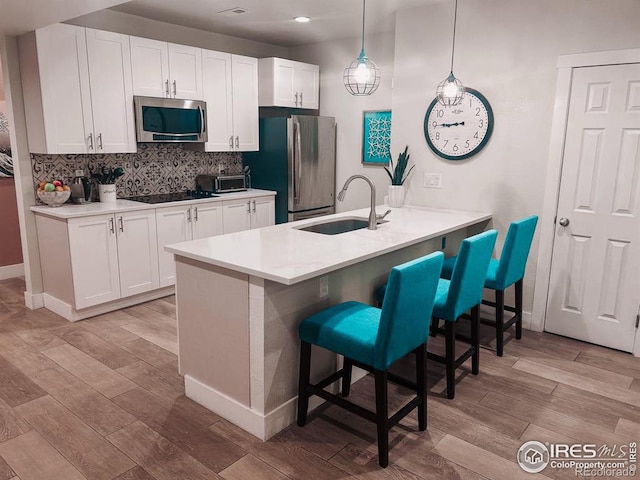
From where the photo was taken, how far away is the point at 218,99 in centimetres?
487

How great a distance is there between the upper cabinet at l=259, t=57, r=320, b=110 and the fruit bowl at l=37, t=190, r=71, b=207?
228cm

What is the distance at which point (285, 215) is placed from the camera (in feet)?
17.4

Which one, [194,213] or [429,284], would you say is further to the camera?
[194,213]

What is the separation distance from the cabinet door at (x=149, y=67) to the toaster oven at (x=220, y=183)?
95cm

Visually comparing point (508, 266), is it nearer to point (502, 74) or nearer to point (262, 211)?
point (502, 74)

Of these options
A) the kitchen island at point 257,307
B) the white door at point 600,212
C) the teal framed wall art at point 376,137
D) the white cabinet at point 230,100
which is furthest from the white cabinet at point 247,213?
the white door at point 600,212

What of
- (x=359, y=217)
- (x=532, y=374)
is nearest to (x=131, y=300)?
(x=359, y=217)

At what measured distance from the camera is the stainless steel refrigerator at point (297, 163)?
5.11 metres

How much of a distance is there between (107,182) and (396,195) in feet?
8.41

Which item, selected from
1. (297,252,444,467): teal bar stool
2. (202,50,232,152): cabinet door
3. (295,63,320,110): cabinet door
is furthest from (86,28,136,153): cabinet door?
(297,252,444,467): teal bar stool

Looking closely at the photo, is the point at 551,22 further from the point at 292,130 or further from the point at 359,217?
the point at 292,130

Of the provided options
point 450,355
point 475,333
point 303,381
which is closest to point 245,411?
point 303,381

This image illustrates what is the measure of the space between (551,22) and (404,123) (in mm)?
1342

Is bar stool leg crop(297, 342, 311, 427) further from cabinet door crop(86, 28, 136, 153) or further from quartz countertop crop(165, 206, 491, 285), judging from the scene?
cabinet door crop(86, 28, 136, 153)
